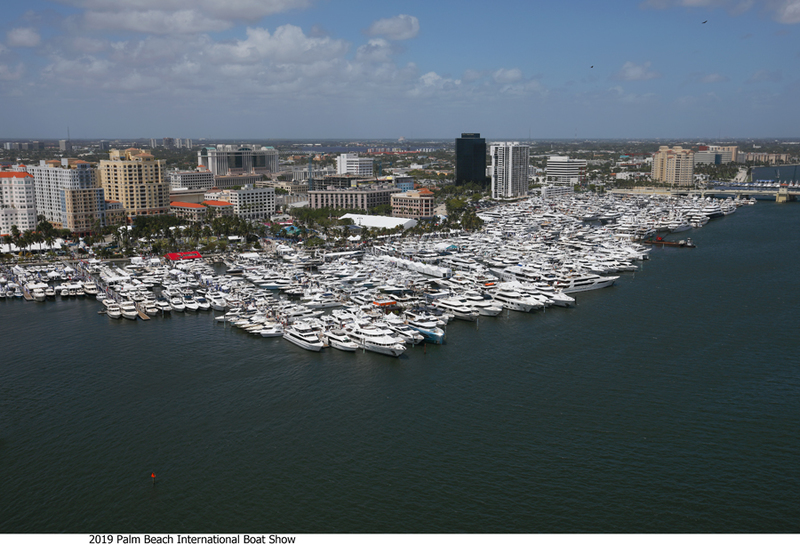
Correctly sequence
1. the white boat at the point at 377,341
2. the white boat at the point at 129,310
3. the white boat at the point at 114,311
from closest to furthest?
the white boat at the point at 377,341 → the white boat at the point at 129,310 → the white boat at the point at 114,311

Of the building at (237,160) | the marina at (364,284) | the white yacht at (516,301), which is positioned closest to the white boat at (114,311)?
the marina at (364,284)

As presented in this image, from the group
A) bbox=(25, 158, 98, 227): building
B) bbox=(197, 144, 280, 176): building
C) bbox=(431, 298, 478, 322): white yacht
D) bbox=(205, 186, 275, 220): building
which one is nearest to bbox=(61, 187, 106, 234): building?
bbox=(25, 158, 98, 227): building

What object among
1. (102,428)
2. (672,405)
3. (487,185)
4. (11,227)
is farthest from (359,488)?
(487,185)

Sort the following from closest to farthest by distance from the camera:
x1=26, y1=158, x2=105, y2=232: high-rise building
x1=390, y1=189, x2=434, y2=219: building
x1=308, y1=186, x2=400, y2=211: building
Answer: x1=26, y1=158, x2=105, y2=232: high-rise building < x1=390, y1=189, x2=434, y2=219: building < x1=308, y1=186, x2=400, y2=211: building

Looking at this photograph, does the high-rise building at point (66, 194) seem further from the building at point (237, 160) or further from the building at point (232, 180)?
the building at point (237, 160)

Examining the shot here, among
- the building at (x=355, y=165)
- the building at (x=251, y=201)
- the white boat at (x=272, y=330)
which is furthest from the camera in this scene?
the building at (x=355, y=165)

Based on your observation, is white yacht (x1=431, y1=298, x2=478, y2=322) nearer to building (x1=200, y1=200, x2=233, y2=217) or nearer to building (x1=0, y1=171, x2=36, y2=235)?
building (x1=200, y1=200, x2=233, y2=217)
